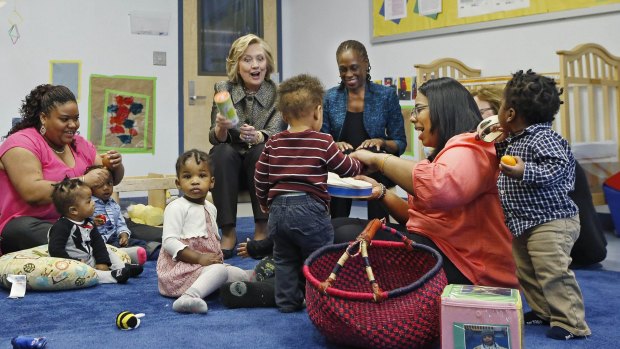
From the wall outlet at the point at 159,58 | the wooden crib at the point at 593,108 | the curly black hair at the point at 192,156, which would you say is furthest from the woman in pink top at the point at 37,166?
the wall outlet at the point at 159,58

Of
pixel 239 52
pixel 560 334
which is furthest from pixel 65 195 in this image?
pixel 560 334

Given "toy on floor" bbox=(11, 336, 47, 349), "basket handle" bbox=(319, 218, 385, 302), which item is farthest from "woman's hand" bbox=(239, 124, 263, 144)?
"toy on floor" bbox=(11, 336, 47, 349)

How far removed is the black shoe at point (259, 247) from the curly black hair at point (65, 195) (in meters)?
0.63

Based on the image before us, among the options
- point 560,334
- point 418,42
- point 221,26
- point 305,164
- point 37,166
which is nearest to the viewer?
point 560,334

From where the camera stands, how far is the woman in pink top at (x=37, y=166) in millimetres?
2369

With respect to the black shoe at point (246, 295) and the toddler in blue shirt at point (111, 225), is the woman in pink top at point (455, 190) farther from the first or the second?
the toddler in blue shirt at point (111, 225)

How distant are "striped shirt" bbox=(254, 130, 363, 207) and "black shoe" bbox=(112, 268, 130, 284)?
718mm

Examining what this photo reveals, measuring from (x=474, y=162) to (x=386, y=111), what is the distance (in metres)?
1.20

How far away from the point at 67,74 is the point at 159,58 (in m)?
0.70

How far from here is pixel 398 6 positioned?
455 centimetres

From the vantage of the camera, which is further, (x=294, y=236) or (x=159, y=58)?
(x=159, y=58)

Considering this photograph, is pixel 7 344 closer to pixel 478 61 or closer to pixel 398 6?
pixel 478 61

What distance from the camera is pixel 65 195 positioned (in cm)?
224

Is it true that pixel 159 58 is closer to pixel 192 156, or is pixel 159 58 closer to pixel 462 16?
pixel 462 16
